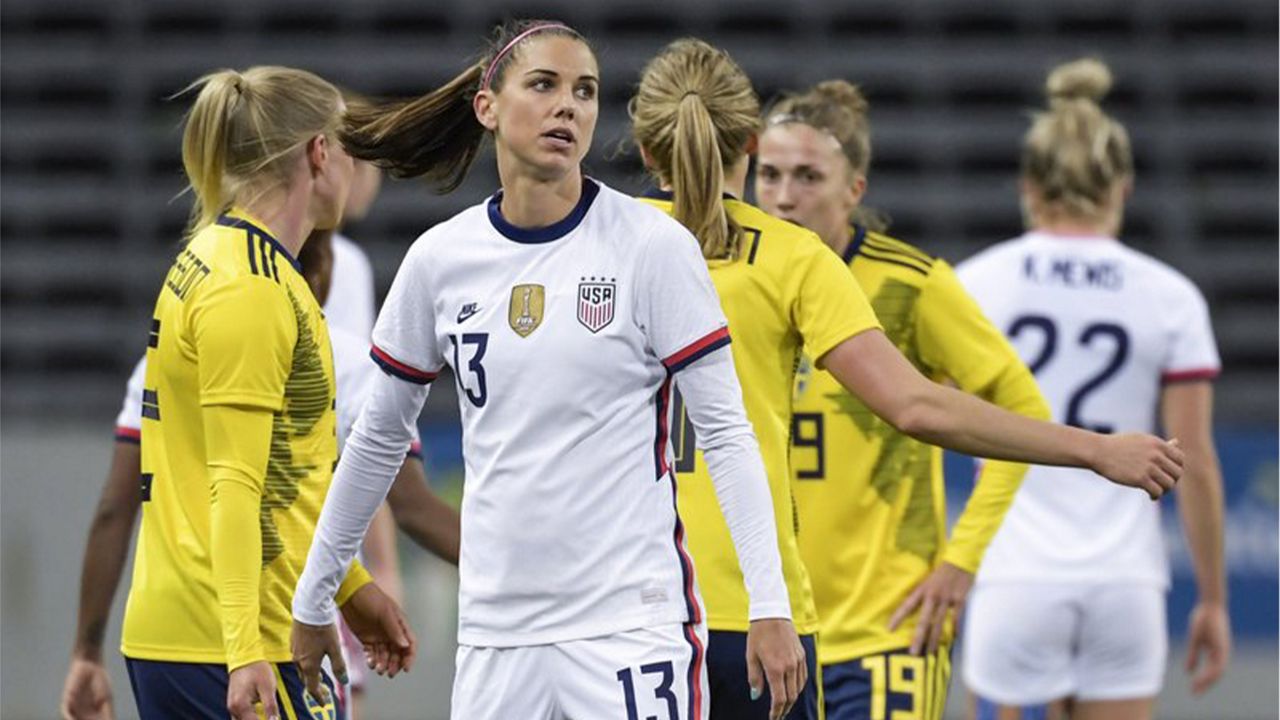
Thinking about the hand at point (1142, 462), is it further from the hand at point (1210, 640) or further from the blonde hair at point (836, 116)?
the hand at point (1210, 640)

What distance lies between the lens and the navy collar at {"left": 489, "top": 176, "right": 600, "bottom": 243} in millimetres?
4078

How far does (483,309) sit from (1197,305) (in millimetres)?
3209

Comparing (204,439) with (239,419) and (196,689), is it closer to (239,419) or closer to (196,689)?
(239,419)

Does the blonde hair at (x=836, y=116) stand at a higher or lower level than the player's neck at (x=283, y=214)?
higher

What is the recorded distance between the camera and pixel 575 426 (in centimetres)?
396

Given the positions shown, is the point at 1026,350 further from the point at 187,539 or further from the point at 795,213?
the point at 187,539

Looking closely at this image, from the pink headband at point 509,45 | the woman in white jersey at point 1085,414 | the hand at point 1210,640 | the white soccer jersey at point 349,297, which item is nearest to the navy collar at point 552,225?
the pink headband at point 509,45

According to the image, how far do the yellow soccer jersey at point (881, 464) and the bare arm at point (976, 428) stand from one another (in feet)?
2.93

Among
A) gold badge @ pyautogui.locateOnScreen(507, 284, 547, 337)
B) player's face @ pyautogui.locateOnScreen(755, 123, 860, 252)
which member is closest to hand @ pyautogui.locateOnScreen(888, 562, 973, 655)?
player's face @ pyautogui.locateOnScreen(755, 123, 860, 252)

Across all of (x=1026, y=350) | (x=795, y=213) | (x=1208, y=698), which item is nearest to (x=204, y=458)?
(x=795, y=213)

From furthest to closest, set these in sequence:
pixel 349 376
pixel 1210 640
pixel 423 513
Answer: pixel 1210 640 < pixel 349 376 < pixel 423 513

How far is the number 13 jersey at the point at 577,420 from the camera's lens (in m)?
3.95

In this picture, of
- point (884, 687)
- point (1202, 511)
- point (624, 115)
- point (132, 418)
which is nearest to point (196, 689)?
point (132, 418)

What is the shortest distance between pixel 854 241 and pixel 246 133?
163 cm
